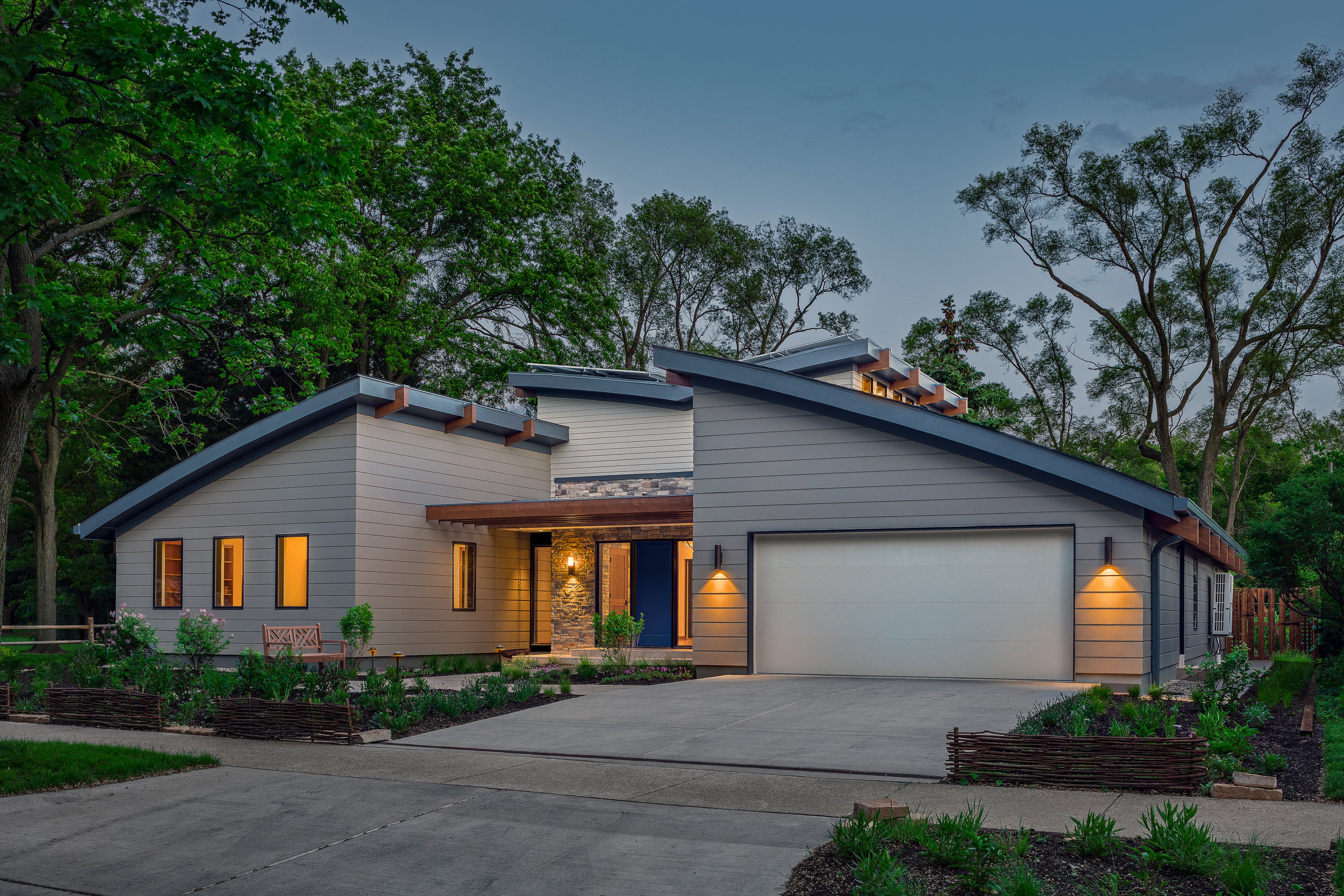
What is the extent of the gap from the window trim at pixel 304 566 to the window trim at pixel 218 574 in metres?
0.84

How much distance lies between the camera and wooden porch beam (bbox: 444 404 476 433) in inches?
790

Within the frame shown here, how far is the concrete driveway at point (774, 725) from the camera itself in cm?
890

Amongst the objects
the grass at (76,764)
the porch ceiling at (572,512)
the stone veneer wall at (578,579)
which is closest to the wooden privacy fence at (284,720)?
the grass at (76,764)

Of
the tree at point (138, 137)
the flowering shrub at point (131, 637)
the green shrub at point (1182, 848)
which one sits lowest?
the flowering shrub at point (131, 637)

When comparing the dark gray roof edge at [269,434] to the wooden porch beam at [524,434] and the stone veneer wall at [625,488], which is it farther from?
the stone veneer wall at [625,488]

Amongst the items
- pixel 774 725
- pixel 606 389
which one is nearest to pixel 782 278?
pixel 606 389

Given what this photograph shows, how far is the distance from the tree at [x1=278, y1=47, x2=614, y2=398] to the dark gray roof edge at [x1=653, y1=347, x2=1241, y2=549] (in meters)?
16.1

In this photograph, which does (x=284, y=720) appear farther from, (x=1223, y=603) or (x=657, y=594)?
(x=1223, y=603)

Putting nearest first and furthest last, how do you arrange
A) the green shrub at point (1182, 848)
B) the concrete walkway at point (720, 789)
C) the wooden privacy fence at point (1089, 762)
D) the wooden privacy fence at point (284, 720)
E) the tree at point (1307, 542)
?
the green shrub at point (1182, 848) < the concrete walkway at point (720, 789) < the wooden privacy fence at point (1089, 762) < the wooden privacy fence at point (284, 720) < the tree at point (1307, 542)

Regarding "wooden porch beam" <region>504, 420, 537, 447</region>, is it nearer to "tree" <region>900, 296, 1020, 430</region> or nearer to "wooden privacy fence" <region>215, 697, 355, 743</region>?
"wooden privacy fence" <region>215, 697, 355, 743</region>

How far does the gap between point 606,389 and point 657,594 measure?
15.3 ft

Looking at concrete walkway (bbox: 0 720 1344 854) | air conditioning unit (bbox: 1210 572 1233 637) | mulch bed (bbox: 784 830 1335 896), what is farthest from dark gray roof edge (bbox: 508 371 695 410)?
mulch bed (bbox: 784 830 1335 896)

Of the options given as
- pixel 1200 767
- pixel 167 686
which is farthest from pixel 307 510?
pixel 1200 767

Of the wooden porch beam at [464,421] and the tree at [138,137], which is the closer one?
the tree at [138,137]
